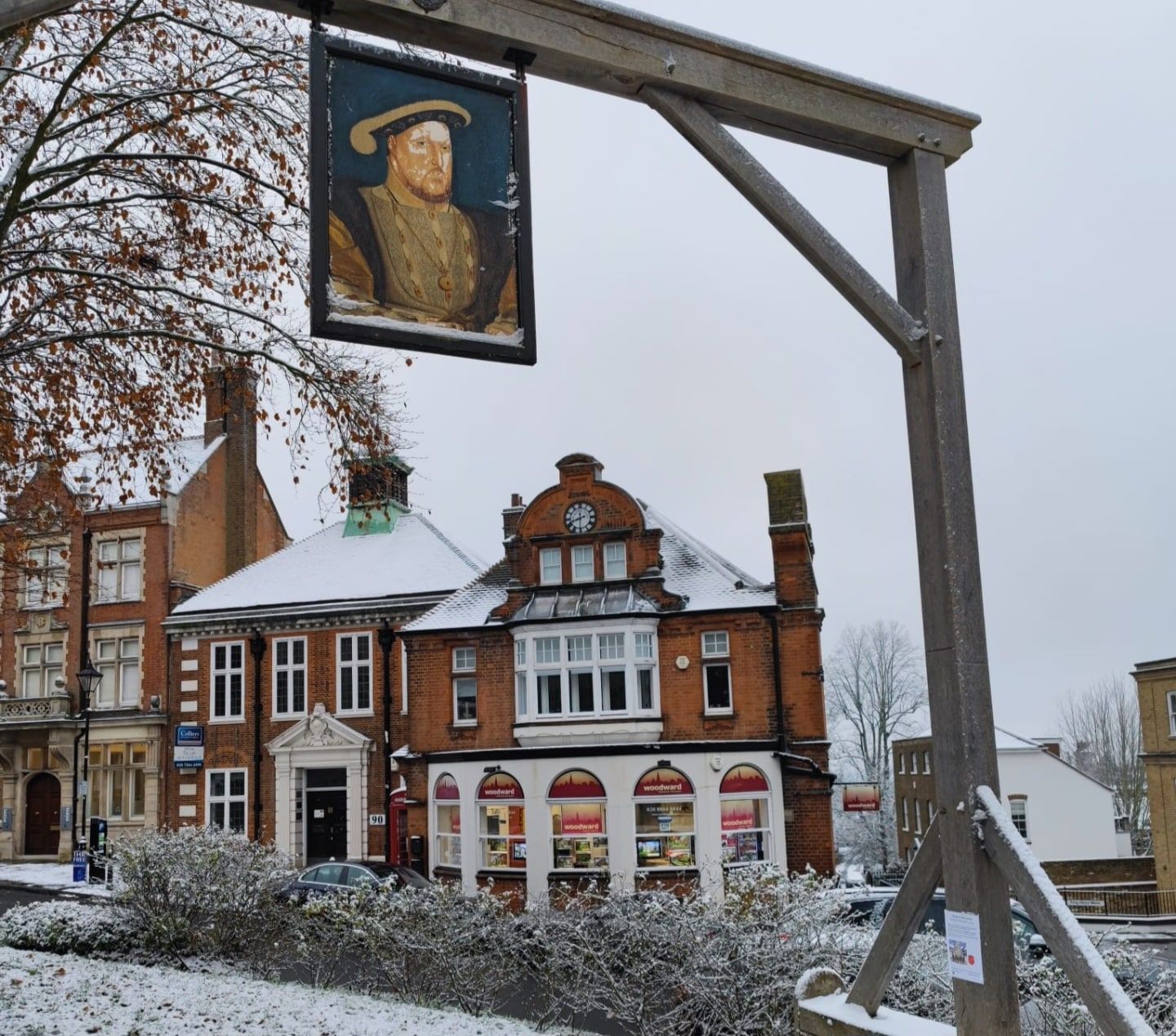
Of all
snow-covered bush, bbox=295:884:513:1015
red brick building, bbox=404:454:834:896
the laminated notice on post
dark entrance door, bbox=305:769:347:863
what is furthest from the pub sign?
dark entrance door, bbox=305:769:347:863

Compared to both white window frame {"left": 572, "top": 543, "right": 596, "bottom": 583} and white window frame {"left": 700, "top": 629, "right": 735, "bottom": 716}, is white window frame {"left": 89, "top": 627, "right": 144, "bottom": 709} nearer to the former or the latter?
white window frame {"left": 572, "top": 543, "right": 596, "bottom": 583}

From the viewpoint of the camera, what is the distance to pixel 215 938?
43.4 feet

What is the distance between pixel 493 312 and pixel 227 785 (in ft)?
107

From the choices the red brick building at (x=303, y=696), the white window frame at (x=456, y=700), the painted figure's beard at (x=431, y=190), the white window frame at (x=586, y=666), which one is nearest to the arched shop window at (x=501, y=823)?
the white window frame at (x=456, y=700)

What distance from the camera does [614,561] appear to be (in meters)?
28.3

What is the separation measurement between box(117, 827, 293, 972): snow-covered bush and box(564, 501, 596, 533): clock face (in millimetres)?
15599

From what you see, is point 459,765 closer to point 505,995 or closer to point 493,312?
point 505,995

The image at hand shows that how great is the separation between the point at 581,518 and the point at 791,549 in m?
5.20

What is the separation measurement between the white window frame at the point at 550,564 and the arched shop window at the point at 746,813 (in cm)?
631

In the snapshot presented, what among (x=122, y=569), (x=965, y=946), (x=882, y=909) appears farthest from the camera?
(x=122, y=569)

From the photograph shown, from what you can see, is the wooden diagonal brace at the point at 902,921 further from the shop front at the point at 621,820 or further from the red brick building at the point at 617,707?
the shop front at the point at 621,820

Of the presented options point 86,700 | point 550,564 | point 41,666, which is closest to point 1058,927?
point 550,564

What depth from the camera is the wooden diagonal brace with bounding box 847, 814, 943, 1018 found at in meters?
5.00

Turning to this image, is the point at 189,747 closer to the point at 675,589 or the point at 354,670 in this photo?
the point at 354,670
